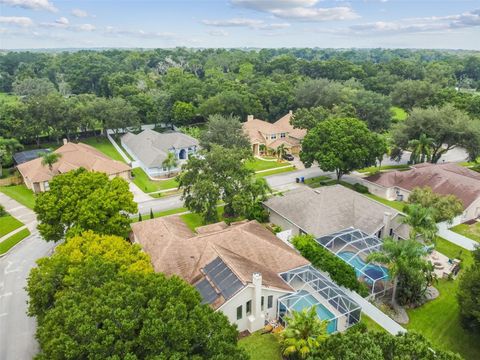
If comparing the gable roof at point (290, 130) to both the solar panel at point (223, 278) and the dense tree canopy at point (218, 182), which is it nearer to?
the dense tree canopy at point (218, 182)

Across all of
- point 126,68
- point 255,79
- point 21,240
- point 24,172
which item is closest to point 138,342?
point 21,240

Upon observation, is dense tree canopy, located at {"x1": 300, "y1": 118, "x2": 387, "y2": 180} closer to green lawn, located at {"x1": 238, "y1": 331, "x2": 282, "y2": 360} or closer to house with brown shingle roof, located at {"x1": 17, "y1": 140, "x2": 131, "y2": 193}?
house with brown shingle roof, located at {"x1": 17, "y1": 140, "x2": 131, "y2": 193}

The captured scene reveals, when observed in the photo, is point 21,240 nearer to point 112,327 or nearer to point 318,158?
point 112,327

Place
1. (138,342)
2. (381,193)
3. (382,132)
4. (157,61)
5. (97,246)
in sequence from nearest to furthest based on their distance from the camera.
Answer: (138,342)
(97,246)
(381,193)
(382,132)
(157,61)

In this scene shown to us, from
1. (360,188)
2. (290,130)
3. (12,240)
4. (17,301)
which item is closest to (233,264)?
(17,301)

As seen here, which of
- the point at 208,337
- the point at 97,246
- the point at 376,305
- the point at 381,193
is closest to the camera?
the point at 208,337

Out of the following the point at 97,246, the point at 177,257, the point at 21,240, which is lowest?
the point at 21,240
